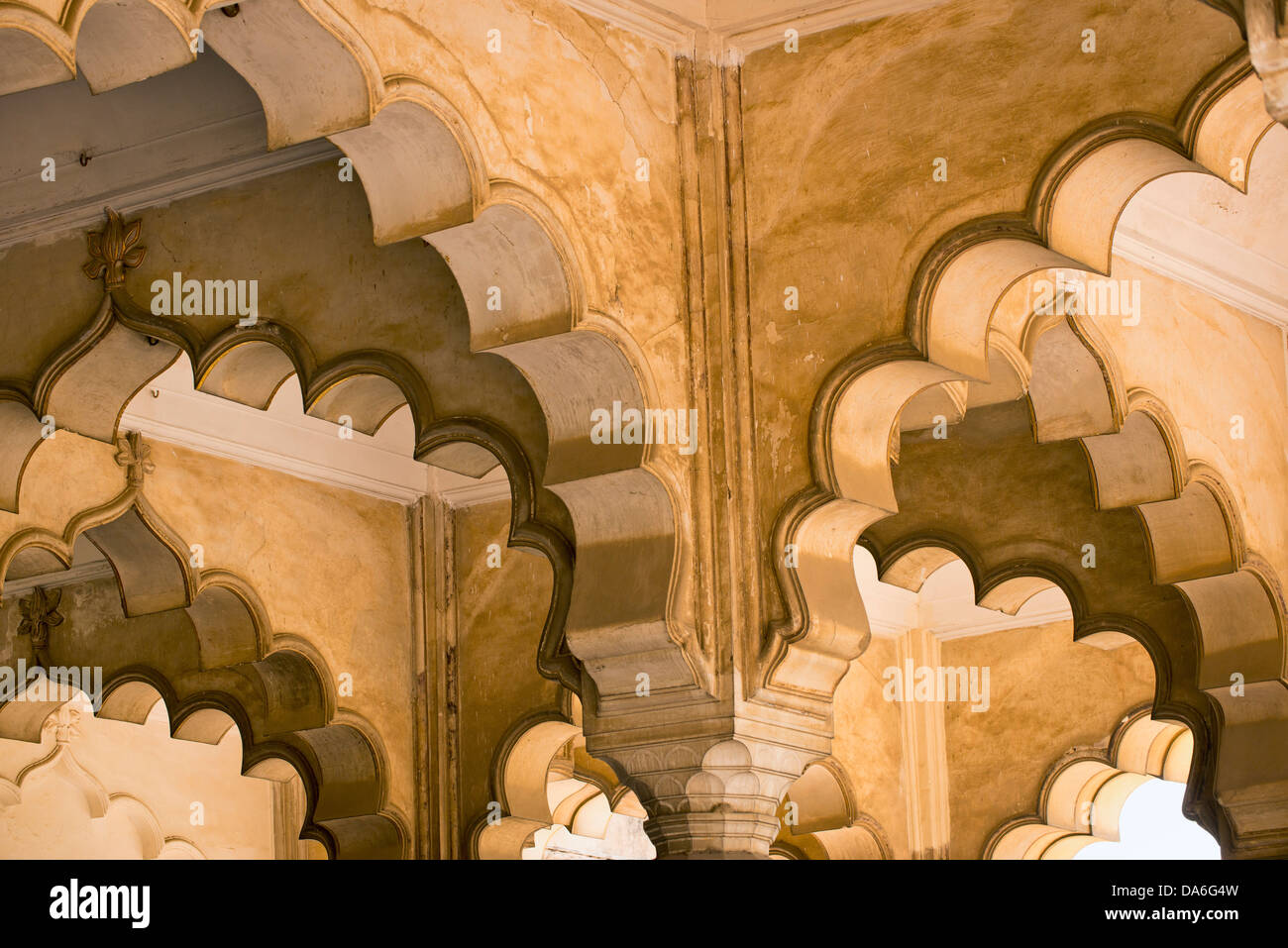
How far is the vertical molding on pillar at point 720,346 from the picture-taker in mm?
6086

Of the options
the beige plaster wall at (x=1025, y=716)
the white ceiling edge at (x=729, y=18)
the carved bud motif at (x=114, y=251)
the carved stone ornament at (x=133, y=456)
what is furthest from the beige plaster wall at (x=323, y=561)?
the beige plaster wall at (x=1025, y=716)

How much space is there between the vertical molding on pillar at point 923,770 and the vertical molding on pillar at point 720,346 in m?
6.64

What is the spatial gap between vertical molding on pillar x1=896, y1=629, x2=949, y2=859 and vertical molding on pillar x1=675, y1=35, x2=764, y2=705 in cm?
664

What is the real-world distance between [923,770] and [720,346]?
6.84 m

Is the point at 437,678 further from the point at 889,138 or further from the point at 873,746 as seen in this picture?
the point at 889,138

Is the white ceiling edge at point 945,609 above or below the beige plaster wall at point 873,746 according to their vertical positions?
above

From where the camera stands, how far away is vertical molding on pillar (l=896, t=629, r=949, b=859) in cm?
1239

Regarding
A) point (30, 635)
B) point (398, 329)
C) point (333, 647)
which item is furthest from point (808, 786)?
point (398, 329)

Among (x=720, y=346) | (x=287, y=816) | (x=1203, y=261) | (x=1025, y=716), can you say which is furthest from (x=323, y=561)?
(x=1025, y=716)

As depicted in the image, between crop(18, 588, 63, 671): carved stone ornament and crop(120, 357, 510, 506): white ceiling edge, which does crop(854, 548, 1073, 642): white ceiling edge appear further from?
crop(18, 588, 63, 671): carved stone ornament

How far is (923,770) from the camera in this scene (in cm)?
1250

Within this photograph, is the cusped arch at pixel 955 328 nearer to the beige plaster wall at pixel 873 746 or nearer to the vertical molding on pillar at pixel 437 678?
the vertical molding on pillar at pixel 437 678

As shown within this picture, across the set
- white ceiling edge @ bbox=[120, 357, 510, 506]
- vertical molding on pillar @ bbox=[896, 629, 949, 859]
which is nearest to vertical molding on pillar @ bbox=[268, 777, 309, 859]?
white ceiling edge @ bbox=[120, 357, 510, 506]

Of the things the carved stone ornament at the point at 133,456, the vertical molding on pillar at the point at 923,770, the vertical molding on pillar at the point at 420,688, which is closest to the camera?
the carved stone ornament at the point at 133,456
